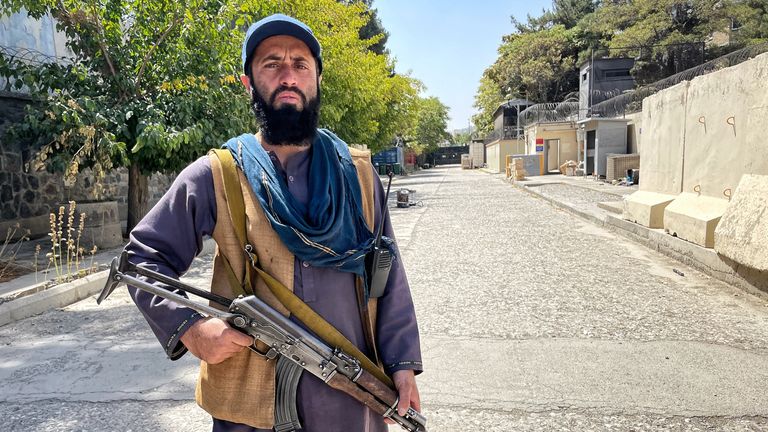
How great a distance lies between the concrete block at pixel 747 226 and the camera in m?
5.04

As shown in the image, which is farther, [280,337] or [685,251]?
[685,251]

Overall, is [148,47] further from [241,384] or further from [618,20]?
[618,20]

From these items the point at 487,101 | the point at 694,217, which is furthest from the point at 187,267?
the point at 487,101

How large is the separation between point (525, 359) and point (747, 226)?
3.19m

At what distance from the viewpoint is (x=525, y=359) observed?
3.87m

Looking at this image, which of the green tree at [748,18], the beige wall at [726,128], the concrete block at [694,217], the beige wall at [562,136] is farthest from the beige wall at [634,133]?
the concrete block at [694,217]

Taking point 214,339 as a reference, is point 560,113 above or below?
above

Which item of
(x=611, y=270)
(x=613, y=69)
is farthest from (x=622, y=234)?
(x=613, y=69)

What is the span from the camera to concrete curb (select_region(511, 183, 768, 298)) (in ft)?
18.0

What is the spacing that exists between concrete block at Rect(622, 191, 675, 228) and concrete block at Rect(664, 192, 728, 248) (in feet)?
1.47

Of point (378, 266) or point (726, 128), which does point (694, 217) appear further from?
point (378, 266)

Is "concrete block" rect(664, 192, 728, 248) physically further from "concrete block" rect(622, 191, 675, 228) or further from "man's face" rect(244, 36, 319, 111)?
"man's face" rect(244, 36, 319, 111)

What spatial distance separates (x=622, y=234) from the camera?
9.27m

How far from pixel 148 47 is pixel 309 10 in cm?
629
